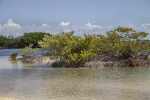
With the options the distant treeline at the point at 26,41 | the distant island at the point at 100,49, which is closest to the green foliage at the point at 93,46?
the distant island at the point at 100,49

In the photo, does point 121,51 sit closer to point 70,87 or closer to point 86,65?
point 86,65

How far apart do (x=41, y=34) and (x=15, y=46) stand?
34.1ft

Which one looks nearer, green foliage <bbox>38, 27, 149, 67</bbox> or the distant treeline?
green foliage <bbox>38, 27, 149, 67</bbox>

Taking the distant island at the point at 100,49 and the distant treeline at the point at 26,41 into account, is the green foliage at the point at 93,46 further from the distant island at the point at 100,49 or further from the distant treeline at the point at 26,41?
the distant treeline at the point at 26,41

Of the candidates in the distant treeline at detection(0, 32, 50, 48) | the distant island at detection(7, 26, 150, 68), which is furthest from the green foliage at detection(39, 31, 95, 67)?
the distant treeline at detection(0, 32, 50, 48)

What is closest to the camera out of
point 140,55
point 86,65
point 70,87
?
point 70,87

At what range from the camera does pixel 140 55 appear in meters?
17.4

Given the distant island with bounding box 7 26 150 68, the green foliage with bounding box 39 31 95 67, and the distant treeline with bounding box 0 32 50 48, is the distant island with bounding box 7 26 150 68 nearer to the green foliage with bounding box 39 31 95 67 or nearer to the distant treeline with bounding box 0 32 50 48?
the green foliage with bounding box 39 31 95 67

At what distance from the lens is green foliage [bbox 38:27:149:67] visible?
16.1 meters

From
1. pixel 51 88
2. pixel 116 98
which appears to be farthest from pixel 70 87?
pixel 116 98

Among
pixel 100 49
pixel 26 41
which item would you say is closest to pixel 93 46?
pixel 100 49

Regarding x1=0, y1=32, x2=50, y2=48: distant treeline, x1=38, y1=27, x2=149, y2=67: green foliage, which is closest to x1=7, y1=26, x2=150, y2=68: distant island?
x1=38, y1=27, x2=149, y2=67: green foliage

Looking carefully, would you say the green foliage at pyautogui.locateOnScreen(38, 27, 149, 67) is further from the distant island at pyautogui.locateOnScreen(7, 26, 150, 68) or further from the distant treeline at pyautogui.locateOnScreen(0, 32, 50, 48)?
the distant treeline at pyautogui.locateOnScreen(0, 32, 50, 48)

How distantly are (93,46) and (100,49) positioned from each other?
960mm
